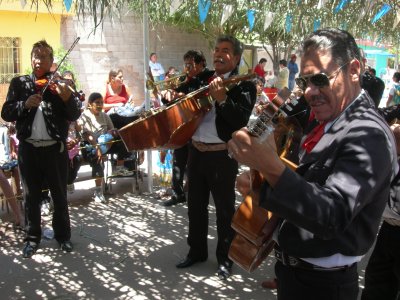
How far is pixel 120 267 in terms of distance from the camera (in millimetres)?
4066

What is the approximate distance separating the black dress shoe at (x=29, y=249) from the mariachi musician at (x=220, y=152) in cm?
143

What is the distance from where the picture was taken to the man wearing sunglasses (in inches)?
55.4

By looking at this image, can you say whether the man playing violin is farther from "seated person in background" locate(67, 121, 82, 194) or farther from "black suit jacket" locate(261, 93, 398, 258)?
"black suit jacket" locate(261, 93, 398, 258)

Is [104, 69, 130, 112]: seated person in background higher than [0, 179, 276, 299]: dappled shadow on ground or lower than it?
higher

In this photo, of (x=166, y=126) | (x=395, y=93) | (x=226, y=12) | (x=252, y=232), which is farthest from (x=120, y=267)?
(x=395, y=93)

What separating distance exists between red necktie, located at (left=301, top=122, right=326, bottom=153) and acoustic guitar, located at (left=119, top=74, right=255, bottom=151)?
172 centimetres

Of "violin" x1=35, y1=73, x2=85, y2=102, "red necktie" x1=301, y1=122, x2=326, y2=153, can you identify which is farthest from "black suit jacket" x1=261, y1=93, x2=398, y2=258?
"violin" x1=35, y1=73, x2=85, y2=102

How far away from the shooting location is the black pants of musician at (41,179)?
13.8ft

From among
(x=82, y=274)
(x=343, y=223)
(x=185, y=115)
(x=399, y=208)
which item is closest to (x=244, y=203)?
(x=343, y=223)

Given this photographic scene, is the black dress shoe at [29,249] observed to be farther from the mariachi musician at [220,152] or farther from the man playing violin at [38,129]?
the mariachi musician at [220,152]

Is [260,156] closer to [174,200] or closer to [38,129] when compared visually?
[38,129]


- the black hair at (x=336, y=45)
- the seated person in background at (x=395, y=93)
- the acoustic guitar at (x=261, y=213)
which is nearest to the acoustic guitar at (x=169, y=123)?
the acoustic guitar at (x=261, y=213)

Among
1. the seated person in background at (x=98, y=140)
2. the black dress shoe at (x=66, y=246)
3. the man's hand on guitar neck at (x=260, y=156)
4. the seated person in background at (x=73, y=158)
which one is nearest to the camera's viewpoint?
the man's hand on guitar neck at (x=260, y=156)

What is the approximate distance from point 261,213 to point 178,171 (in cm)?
419
